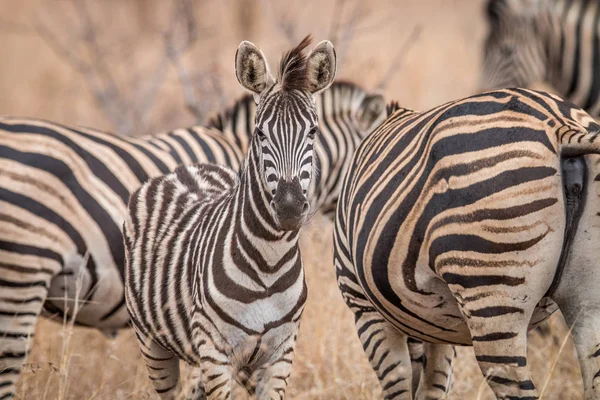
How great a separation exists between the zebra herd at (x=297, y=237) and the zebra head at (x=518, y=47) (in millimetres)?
4215

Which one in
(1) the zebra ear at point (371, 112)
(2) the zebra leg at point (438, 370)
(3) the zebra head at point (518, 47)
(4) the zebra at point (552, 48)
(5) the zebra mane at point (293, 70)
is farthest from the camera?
(3) the zebra head at point (518, 47)

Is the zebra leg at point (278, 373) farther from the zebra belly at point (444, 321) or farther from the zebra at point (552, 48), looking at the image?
the zebra at point (552, 48)

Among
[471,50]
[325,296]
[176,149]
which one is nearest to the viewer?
[176,149]

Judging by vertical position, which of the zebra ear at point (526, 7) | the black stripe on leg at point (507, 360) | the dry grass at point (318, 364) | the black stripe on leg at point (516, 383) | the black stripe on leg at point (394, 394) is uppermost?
the zebra ear at point (526, 7)

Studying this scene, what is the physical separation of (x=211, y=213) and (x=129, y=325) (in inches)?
61.0

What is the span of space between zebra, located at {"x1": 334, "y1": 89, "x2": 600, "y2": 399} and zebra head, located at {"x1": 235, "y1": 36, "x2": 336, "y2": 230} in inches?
16.5

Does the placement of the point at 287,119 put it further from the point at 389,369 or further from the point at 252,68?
the point at 389,369

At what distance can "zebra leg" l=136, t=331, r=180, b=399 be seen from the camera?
492 cm

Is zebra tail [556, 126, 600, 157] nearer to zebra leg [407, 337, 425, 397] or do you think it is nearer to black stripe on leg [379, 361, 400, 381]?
black stripe on leg [379, 361, 400, 381]

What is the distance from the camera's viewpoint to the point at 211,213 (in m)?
4.67

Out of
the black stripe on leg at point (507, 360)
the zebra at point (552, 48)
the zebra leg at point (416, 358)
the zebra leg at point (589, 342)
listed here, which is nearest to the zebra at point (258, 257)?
the black stripe on leg at point (507, 360)

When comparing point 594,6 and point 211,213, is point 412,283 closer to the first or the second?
point 211,213

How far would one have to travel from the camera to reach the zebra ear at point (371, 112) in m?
6.97

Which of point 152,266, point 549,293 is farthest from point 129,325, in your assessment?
point 549,293
